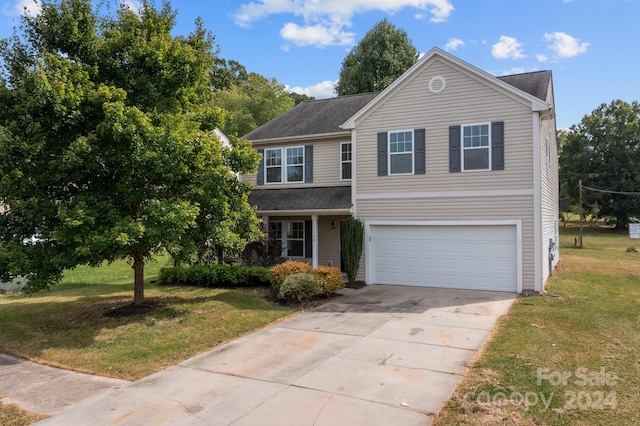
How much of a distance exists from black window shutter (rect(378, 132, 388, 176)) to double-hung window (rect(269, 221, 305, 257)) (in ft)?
14.8

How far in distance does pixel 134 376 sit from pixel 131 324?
3537 millimetres

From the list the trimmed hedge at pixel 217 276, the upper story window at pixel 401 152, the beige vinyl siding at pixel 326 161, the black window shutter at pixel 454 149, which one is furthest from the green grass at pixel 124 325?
the black window shutter at pixel 454 149

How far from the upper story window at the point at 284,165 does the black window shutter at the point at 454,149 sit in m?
6.14

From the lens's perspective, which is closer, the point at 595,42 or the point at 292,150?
the point at 595,42

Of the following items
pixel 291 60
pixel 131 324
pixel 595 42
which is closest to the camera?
pixel 131 324

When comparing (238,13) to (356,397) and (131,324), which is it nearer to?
(131,324)

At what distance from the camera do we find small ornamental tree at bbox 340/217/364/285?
14.4 m

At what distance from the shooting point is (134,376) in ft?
22.2

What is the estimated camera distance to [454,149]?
13.4 metres

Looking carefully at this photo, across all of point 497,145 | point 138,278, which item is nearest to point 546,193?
point 497,145

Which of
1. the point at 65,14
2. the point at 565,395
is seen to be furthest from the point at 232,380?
the point at 65,14

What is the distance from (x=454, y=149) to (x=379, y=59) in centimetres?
2842

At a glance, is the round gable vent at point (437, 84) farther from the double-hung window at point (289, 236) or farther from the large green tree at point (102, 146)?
the double-hung window at point (289, 236)

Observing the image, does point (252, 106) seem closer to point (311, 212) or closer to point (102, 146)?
point (311, 212)
